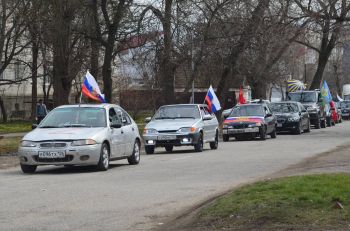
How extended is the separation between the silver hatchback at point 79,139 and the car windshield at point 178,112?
5605 millimetres

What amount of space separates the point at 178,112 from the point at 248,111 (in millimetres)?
8609

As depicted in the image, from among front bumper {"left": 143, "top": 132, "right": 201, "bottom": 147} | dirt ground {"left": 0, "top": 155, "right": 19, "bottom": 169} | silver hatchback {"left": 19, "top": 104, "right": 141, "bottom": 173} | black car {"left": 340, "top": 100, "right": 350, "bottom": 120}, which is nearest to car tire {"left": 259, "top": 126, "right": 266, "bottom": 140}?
front bumper {"left": 143, "top": 132, "right": 201, "bottom": 147}

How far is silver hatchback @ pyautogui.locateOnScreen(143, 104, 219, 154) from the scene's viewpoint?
77.9 ft

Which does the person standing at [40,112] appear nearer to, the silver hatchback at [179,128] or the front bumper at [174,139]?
the silver hatchback at [179,128]

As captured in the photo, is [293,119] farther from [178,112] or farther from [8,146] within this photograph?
[8,146]

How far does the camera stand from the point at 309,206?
9.31m

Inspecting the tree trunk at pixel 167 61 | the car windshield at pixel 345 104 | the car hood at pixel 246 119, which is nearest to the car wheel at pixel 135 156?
Answer: the car hood at pixel 246 119

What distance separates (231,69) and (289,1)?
6710 millimetres

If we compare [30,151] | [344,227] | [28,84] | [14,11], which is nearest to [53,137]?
[30,151]

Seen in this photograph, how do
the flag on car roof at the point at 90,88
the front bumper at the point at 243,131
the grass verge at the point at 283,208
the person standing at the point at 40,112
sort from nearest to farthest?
the grass verge at the point at 283,208 < the flag on car roof at the point at 90,88 < the front bumper at the point at 243,131 < the person standing at the point at 40,112

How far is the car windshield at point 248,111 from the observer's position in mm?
32969

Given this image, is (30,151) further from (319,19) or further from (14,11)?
(319,19)

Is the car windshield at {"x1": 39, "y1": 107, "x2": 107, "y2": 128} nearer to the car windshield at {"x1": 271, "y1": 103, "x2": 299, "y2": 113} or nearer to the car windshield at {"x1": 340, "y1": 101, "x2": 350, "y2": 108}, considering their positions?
the car windshield at {"x1": 271, "y1": 103, "x2": 299, "y2": 113}

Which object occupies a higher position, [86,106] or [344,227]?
[86,106]
